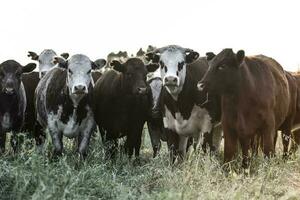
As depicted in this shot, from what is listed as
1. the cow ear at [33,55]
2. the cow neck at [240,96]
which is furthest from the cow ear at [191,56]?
the cow ear at [33,55]

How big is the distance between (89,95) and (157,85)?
2220mm

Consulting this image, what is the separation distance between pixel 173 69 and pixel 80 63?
1.62 metres

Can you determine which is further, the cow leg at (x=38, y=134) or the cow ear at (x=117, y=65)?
the cow leg at (x=38, y=134)

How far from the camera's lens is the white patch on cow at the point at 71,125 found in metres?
9.13

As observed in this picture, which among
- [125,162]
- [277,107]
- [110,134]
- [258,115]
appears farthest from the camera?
[110,134]

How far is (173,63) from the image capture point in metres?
8.79

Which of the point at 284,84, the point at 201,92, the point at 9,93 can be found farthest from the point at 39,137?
the point at 284,84

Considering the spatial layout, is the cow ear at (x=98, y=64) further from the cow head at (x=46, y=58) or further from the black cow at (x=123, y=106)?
the cow head at (x=46, y=58)

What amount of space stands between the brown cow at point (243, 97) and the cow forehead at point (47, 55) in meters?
6.61

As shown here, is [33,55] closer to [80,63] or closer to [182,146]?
[80,63]

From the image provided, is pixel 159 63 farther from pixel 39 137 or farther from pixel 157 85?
pixel 39 137

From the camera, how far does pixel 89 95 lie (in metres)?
9.23

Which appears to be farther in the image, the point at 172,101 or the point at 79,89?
the point at 172,101

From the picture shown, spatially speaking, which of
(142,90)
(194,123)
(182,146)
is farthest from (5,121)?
(194,123)
